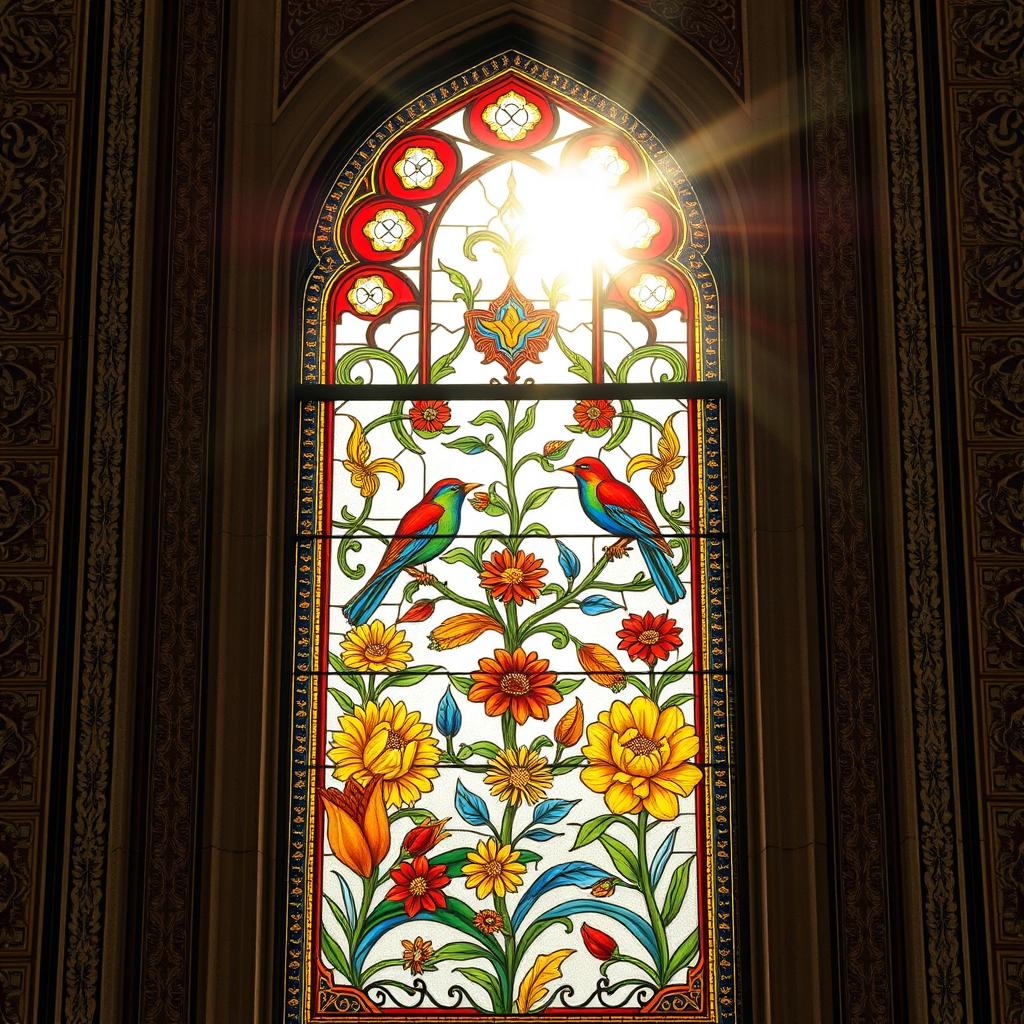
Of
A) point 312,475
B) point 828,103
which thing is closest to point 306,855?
point 312,475

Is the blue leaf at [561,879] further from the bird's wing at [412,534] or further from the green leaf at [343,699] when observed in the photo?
the bird's wing at [412,534]

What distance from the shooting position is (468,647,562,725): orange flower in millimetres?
5109

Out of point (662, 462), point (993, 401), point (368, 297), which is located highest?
point (368, 297)

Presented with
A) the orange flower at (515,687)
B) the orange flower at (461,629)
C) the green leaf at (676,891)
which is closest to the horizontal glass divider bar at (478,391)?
the orange flower at (461,629)

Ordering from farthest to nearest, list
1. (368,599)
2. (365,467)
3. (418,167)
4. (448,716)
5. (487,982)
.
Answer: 1. (418,167)
2. (365,467)
3. (368,599)
4. (448,716)
5. (487,982)

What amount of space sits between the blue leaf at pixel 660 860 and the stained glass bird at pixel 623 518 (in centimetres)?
67

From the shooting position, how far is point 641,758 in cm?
507

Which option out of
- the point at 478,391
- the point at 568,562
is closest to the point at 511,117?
the point at 478,391

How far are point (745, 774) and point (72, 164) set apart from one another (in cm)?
253

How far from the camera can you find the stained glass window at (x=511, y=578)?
4.94 m

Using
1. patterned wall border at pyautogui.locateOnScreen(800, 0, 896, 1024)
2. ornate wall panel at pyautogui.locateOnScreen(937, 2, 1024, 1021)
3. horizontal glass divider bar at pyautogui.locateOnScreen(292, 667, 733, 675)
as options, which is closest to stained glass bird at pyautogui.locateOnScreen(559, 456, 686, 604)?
horizontal glass divider bar at pyautogui.locateOnScreen(292, 667, 733, 675)

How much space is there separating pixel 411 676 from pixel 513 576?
0.40 metres

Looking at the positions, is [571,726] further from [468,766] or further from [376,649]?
[376,649]

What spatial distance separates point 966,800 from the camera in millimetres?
4754
